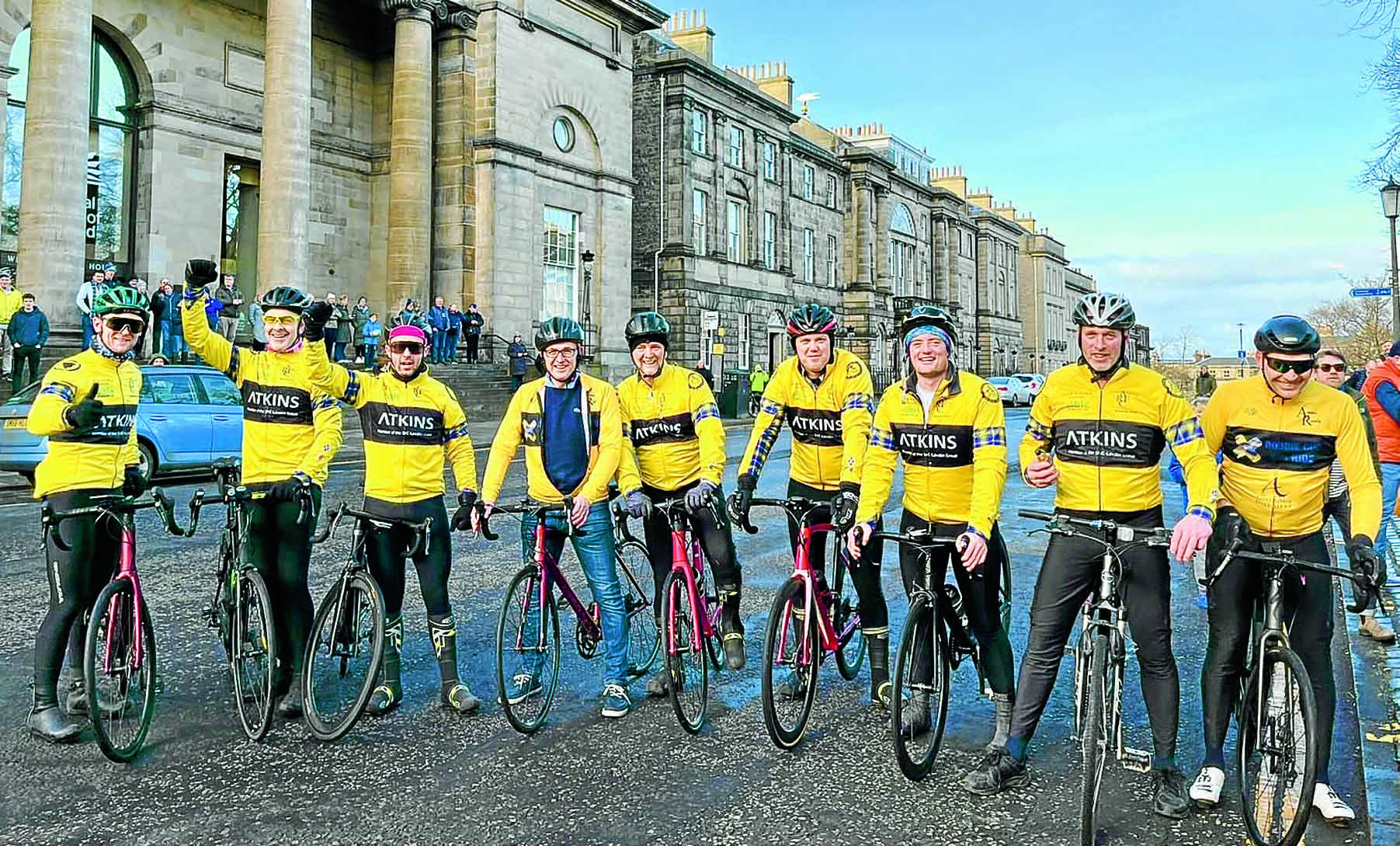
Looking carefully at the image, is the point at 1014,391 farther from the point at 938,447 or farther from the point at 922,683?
the point at 922,683

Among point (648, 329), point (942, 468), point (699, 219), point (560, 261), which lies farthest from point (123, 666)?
point (699, 219)

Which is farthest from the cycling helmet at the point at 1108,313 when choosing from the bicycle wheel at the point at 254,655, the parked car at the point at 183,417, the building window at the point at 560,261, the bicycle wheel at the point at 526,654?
the building window at the point at 560,261

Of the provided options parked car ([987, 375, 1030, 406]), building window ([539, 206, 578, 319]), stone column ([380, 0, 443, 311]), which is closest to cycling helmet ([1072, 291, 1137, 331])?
stone column ([380, 0, 443, 311])

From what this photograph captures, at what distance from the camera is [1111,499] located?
4.35m

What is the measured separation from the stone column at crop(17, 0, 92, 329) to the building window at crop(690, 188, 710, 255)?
85.9 ft

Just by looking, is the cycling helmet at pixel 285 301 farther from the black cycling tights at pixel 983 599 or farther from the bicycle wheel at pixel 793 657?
the black cycling tights at pixel 983 599

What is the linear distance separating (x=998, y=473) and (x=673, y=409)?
1911 millimetres

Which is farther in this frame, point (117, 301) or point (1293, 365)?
point (117, 301)

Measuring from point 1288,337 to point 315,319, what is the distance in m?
4.55

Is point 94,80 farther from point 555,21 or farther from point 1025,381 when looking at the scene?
point 1025,381

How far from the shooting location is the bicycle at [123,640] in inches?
187

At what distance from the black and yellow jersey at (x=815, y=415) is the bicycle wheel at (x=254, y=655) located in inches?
100

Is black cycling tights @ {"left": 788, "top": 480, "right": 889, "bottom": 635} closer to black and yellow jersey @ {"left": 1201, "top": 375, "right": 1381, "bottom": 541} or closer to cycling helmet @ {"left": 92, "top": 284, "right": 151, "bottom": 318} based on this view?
black and yellow jersey @ {"left": 1201, "top": 375, "right": 1381, "bottom": 541}

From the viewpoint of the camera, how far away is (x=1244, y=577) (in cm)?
418
